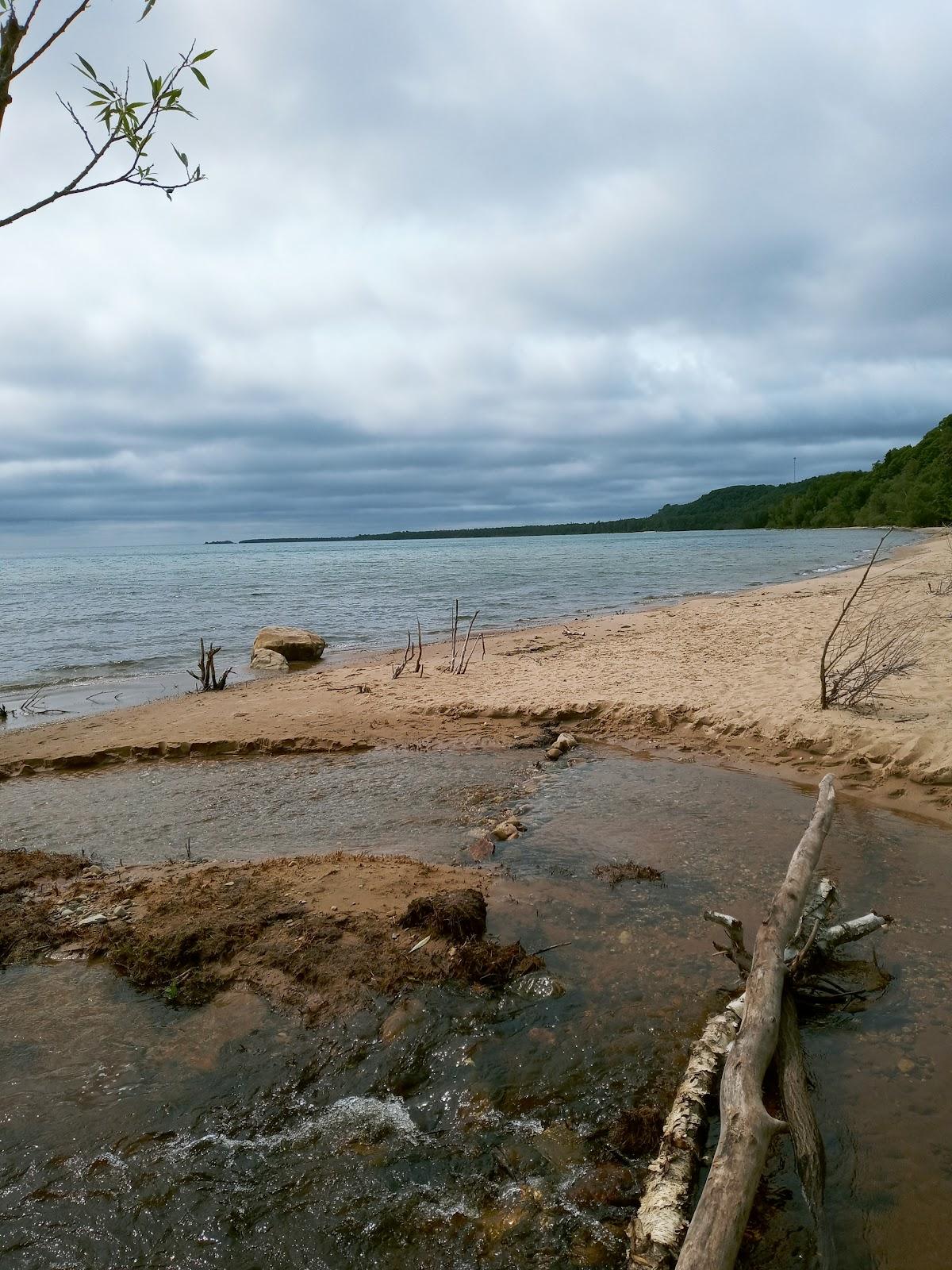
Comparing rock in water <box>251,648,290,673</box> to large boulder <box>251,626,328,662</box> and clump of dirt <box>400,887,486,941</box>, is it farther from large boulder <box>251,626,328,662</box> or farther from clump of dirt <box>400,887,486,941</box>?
clump of dirt <box>400,887,486,941</box>

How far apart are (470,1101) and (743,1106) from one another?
4.00 ft

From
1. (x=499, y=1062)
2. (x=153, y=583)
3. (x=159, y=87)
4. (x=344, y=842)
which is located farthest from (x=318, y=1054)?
(x=153, y=583)

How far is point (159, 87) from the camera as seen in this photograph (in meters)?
2.68

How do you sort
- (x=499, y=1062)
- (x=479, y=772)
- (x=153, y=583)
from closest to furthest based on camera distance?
(x=499, y=1062) → (x=479, y=772) → (x=153, y=583)

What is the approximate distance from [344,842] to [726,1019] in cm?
365

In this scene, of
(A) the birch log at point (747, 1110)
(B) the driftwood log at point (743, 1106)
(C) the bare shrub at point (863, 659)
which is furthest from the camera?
(C) the bare shrub at point (863, 659)

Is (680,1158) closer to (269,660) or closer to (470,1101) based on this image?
(470,1101)

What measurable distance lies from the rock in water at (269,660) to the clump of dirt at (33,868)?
9932 mm

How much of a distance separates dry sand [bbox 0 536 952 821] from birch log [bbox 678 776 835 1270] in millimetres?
3567

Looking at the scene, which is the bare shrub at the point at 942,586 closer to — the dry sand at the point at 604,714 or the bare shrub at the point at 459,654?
the dry sand at the point at 604,714

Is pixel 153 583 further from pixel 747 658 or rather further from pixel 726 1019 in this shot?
pixel 726 1019

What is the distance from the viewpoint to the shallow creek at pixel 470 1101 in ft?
8.76

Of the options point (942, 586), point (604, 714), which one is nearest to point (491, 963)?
point (604, 714)

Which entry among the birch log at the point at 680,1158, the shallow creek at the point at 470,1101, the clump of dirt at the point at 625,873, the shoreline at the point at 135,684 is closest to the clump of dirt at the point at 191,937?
the shallow creek at the point at 470,1101
